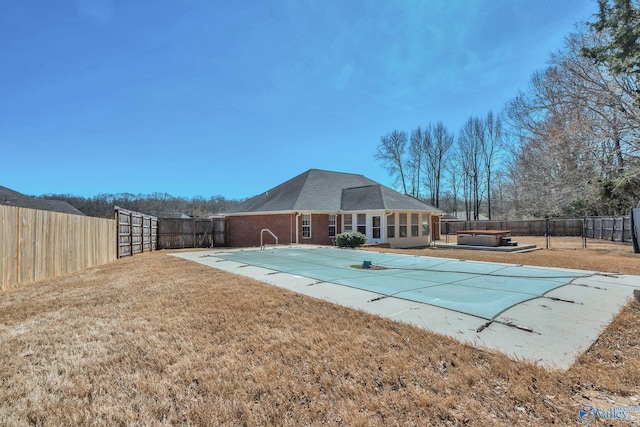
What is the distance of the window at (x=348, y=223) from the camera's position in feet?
63.3

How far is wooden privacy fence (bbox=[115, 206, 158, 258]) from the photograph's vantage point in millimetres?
13109

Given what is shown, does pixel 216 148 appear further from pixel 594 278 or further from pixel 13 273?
pixel 594 278

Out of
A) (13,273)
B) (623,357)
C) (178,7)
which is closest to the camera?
(623,357)

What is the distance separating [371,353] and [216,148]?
26.0 meters

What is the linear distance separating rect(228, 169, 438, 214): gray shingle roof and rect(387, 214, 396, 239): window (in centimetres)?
68

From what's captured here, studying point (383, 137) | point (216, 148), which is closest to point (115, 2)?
point (216, 148)

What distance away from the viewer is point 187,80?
13.8 m

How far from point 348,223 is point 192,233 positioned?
10.6 m

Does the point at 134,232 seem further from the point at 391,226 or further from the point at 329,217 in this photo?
the point at 391,226

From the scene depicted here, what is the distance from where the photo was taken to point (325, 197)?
825 inches

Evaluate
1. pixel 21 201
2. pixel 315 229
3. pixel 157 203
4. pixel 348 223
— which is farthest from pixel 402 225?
pixel 157 203

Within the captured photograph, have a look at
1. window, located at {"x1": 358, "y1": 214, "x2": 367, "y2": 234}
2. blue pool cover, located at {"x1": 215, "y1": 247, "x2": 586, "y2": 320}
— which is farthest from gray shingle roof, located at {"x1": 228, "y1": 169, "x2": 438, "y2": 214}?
blue pool cover, located at {"x1": 215, "y1": 247, "x2": 586, "y2": 320}

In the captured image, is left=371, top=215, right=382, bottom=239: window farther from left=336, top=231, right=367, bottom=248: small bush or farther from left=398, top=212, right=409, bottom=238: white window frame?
left=336, top=231, right=367, bottom=248: small bush

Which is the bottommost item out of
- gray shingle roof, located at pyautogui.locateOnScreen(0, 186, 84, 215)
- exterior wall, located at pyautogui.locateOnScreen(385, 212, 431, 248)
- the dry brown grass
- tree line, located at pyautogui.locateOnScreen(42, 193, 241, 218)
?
the dry brown grass
